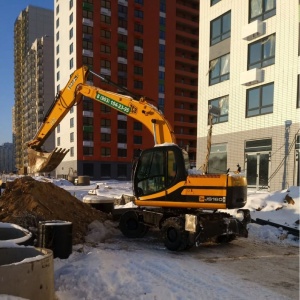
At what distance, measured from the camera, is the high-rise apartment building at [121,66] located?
53.4 m

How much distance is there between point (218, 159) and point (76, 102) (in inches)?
534

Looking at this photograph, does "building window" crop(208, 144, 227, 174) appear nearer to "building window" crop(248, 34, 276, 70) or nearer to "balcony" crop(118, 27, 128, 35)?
"building window" crop(248, 34, 276, 70)

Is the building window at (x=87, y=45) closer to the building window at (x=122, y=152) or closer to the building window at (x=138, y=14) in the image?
the building window at (x=138, y=14)

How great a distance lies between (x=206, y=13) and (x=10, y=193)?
862 inches

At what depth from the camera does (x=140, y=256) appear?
291 inches

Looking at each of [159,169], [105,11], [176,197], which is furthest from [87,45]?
[176,197]

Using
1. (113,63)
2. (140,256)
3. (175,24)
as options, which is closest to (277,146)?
(140,256)

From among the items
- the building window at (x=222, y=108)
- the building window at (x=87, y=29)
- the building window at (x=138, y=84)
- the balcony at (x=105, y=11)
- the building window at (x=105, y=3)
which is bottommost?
the building window at (x=222, y=108)

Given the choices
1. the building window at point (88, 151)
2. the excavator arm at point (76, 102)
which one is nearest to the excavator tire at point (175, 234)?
the excavator arm at point (76, 102)

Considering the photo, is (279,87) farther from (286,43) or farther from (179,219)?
(179,219)

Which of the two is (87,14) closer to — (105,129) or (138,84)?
(138,84)

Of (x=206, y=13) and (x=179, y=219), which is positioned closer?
(x=179, y=219)

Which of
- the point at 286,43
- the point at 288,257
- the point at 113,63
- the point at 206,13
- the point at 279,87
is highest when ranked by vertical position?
the point at 113,63

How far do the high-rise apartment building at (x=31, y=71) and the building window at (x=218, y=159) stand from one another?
222ft
